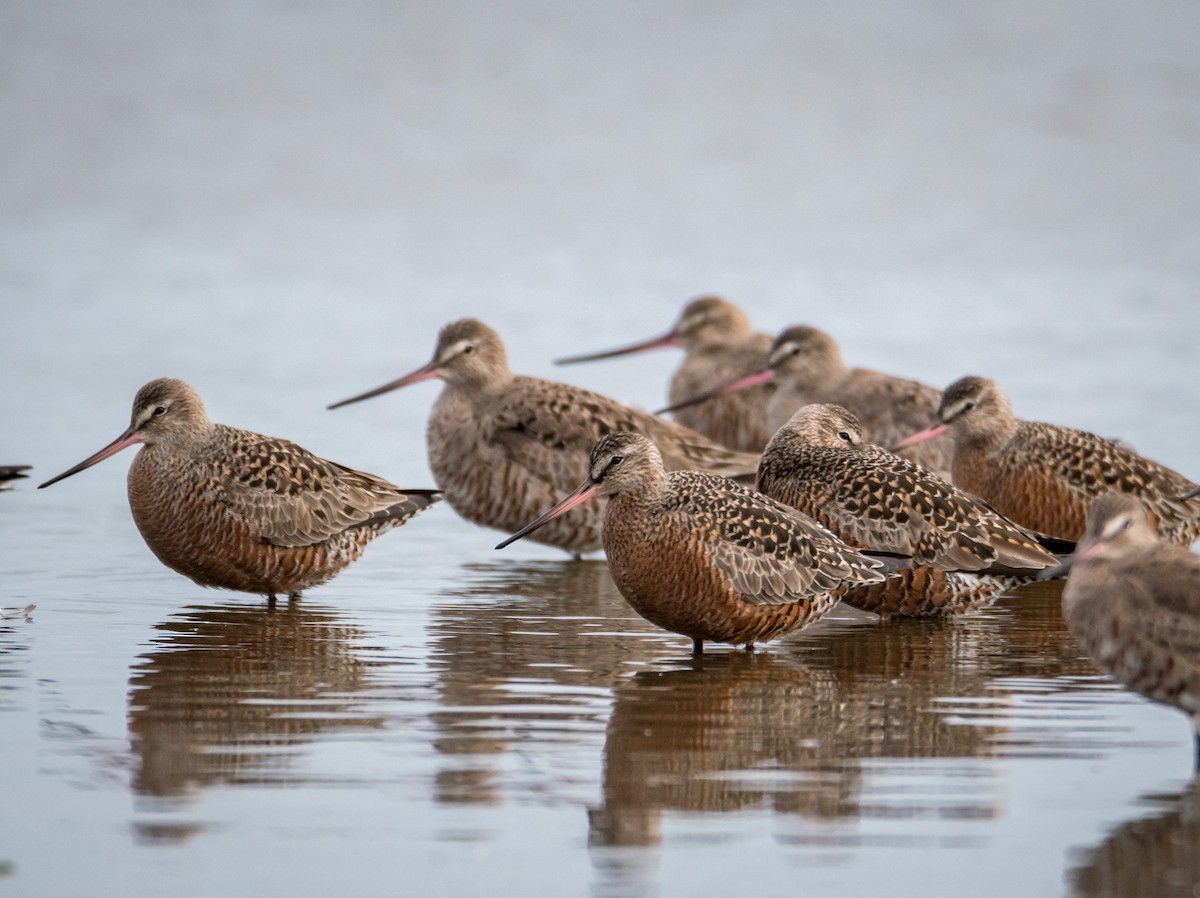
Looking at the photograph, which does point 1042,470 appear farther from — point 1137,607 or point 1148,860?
point 1148,860

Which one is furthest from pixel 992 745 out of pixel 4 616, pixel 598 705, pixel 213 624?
pixel 4 616

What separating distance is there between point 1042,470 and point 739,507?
2358mm

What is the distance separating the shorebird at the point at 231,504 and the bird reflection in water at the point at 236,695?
0.16 m

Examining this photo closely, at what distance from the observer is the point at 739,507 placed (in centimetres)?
634

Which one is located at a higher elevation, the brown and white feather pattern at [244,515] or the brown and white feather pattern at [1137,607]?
the brown and white feather pattern at [244,515]

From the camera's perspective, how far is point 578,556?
29.0 ft

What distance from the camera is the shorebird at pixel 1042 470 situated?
8133 millimetres

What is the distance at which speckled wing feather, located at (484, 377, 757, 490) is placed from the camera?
8867 mm

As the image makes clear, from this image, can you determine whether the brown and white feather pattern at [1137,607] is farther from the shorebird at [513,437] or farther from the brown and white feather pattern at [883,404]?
the brown and white feather pattern at [883,404]

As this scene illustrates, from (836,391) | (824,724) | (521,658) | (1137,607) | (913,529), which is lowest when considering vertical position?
(824,724)

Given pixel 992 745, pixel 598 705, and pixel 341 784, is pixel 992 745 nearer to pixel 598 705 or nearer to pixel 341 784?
pixel 598 705

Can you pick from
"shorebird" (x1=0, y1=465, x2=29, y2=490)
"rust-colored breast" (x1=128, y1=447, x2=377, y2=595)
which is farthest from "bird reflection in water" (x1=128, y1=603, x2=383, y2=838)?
"shorebird" (x1=0, y1=465, x2=29, y2=490)

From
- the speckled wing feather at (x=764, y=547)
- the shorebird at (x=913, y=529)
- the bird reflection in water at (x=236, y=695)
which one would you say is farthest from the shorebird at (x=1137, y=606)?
the bird reflection in water at (x=236, y=695)

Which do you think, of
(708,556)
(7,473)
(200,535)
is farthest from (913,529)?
(7,473)
